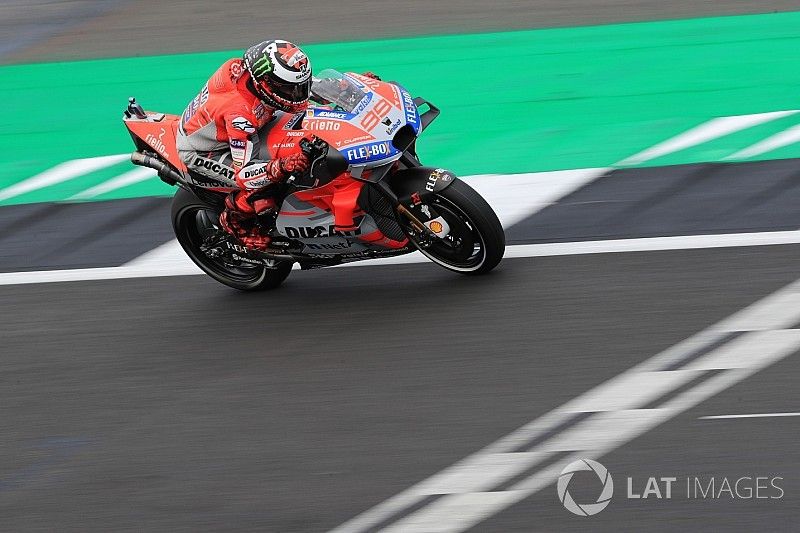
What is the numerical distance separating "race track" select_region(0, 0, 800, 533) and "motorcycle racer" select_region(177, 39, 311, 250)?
753mm

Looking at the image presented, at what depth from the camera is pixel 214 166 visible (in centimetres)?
780

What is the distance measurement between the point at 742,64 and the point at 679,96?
94cm

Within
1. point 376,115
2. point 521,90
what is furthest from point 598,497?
point 521,90

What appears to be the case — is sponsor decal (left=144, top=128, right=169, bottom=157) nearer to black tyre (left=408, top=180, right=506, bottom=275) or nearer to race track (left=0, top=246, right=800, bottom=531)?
race track (left=0, top=246, right=800, bottom=531)

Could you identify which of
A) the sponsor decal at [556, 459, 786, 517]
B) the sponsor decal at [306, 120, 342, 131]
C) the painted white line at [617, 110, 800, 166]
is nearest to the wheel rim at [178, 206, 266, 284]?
the sponsor decal at [306, 120, 342, 131]

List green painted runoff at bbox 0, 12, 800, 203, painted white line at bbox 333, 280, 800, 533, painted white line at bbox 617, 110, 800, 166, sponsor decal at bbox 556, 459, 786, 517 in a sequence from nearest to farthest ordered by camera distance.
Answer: sponsor decal at bbox 556, 459, 786, 517, painted white line at bbox 333, 280, 800, 533, painted white line at bbox 617, 110, 800, 166, green painted runoff at bbox 0, 12, 800, 203

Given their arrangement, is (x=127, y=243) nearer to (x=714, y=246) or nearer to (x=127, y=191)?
(x=127, y=191)

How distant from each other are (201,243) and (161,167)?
23.9 inches

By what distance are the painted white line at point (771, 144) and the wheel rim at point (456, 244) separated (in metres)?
2.72

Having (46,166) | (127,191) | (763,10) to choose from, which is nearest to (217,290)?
(127,191)

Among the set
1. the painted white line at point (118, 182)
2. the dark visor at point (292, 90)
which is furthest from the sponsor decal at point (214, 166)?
the painted white line at point (118, 182)

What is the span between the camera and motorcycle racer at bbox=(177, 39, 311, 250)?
23.8 ft

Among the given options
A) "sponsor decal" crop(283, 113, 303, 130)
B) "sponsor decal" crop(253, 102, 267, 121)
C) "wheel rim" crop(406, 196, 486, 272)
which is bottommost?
"wheel rim" crop(406, 196, 486, 272)

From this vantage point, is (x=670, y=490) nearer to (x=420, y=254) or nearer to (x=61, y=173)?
(x=420, y=254)
